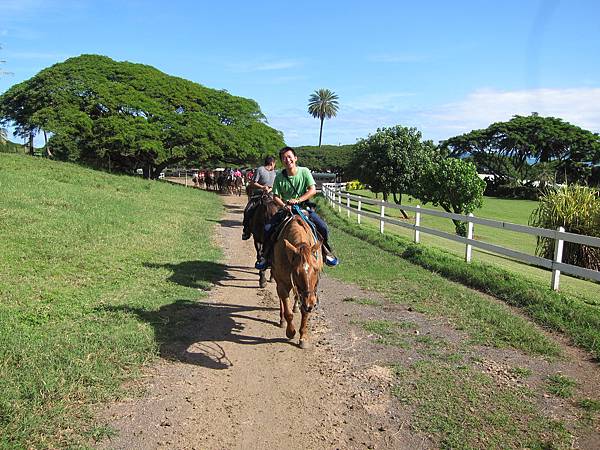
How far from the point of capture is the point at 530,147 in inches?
2707

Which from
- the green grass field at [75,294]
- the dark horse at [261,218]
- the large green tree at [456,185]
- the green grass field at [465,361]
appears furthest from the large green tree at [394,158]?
the dark horse at [261,218]

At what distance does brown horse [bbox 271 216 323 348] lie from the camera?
5445mm

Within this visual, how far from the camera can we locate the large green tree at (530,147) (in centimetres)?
6612

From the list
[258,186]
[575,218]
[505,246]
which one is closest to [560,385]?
[258,186]

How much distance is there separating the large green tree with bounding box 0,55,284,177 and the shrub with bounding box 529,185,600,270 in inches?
973

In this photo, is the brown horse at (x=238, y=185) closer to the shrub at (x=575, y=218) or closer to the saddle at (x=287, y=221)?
the shrub at (x=575, y=218)

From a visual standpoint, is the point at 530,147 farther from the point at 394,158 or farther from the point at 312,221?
the point at 312,221

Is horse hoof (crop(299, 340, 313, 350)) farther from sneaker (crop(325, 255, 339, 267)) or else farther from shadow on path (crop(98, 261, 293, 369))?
sneaker (crop(325, 255, 339, 267))

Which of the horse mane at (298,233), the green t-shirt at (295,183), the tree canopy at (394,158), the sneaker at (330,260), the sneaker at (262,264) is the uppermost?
the tree canopy at (394,158)

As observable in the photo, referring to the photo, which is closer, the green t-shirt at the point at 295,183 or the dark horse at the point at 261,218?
the green t-shirt at the point at 295,183

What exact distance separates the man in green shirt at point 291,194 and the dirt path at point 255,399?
990 mm

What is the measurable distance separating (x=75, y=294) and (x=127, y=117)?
27543mm

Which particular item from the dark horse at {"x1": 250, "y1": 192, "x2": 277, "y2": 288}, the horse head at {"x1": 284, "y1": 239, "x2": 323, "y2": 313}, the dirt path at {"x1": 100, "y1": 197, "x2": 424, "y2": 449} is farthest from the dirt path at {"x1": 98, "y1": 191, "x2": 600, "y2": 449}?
the dark horse at {"x1": 250, "y1": 192, "x2": 277, "y2": 288}

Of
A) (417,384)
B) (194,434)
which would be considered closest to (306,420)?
(194,434)
